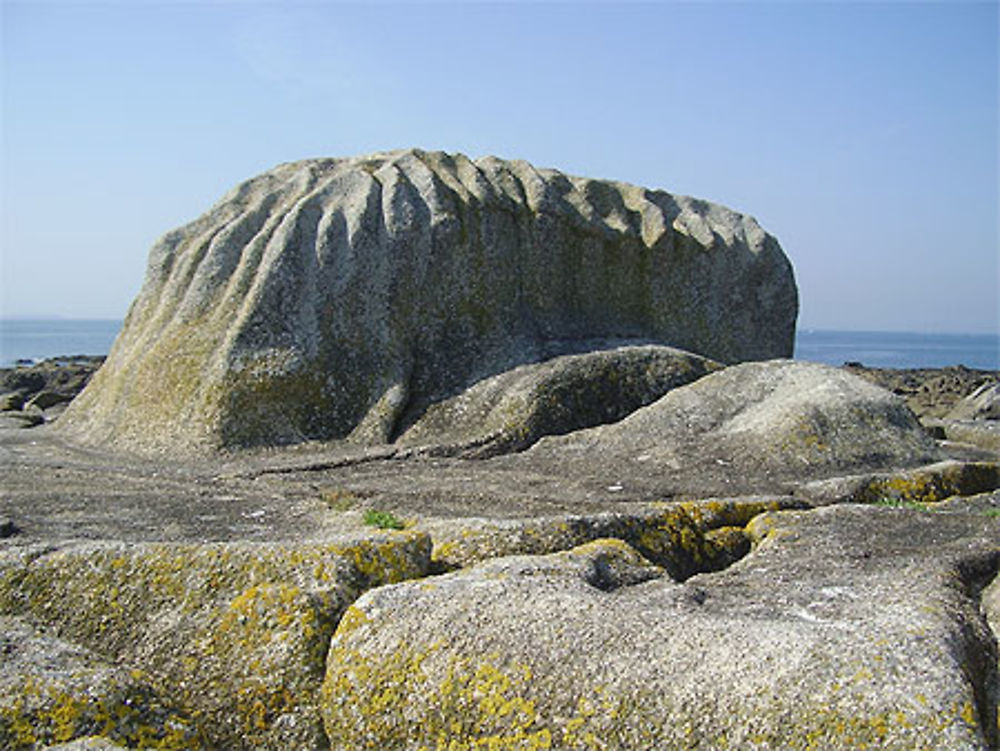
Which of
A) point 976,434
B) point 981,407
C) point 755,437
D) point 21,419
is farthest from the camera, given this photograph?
point 981,407

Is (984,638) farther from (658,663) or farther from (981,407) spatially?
(981,407)

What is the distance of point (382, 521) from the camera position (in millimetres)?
11242

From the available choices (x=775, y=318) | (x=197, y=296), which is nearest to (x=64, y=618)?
(x=197, y=296)

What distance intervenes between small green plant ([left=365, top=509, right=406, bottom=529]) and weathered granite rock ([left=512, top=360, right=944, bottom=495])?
4860 millimetres

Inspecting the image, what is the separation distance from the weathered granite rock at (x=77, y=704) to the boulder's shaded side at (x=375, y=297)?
39.2 feet

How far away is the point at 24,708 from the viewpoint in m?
6.51

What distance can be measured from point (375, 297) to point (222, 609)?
1456 centimetres

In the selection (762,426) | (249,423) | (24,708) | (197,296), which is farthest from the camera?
(197,296)

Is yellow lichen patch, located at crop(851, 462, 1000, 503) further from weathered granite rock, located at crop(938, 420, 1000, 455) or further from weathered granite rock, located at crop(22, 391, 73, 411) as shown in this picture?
weathered granite rock, located at crop(22, 391, 73, 411)

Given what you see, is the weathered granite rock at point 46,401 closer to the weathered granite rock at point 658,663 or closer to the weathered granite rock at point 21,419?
the weathered granite rock at point 21,419

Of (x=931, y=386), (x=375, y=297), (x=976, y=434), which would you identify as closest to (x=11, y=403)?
(x=375, y=297)

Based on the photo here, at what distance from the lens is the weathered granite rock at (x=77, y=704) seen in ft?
21.1

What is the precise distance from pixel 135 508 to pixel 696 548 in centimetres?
799

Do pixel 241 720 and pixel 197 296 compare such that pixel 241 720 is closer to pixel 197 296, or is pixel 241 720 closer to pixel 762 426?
pixel 762 426
